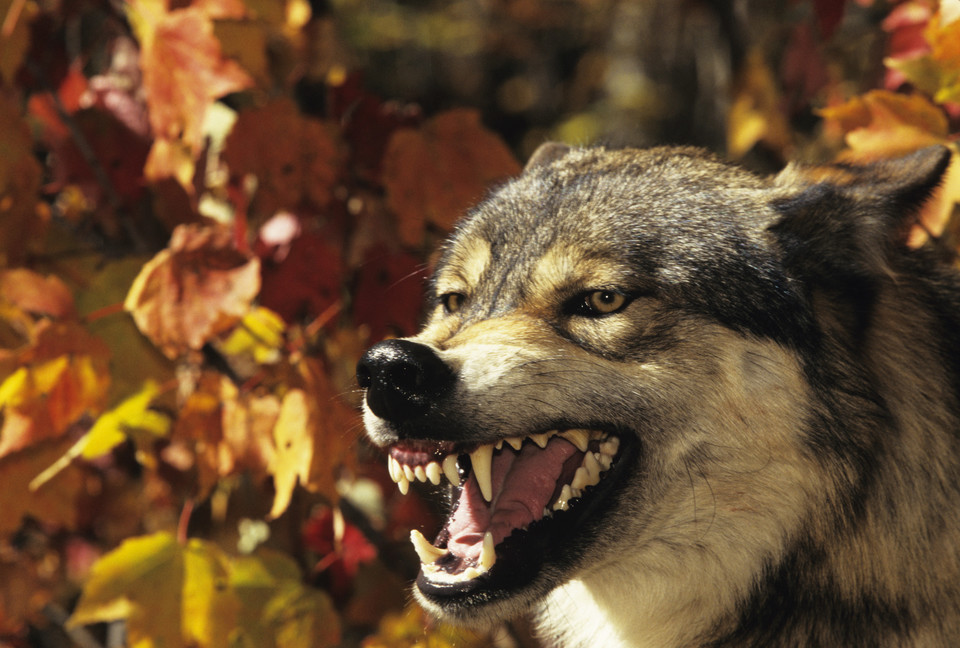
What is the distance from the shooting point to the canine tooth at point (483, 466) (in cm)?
243

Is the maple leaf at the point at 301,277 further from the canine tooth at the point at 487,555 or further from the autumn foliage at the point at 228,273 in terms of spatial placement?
the canine tooth at the point at 487,555

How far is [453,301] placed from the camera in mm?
2924

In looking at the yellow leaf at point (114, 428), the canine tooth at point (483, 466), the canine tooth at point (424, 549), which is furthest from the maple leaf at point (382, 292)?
the canine tooth at point (424, 549)

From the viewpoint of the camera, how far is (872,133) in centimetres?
276

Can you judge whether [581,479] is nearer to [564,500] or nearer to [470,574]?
[564,500]

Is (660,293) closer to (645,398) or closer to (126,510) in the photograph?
(645,398)

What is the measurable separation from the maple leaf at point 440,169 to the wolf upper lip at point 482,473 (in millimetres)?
925

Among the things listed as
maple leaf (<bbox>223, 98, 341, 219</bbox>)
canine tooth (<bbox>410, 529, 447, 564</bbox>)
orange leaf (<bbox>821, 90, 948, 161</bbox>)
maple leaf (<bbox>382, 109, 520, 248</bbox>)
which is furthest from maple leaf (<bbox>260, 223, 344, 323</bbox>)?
orange leaf (<bbox>821, 90, 948, 161</bbox>)

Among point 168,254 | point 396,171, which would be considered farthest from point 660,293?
point 168,254

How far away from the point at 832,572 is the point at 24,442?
2243mm

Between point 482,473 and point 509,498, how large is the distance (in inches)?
4.6

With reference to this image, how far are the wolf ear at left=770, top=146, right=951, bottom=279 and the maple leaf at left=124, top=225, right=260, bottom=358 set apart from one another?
1.48 metres

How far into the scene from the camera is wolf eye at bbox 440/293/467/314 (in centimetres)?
289

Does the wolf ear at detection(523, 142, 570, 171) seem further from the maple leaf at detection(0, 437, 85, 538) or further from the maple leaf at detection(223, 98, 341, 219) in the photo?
the maple leaf at detection(0, 437, 85, 538)
